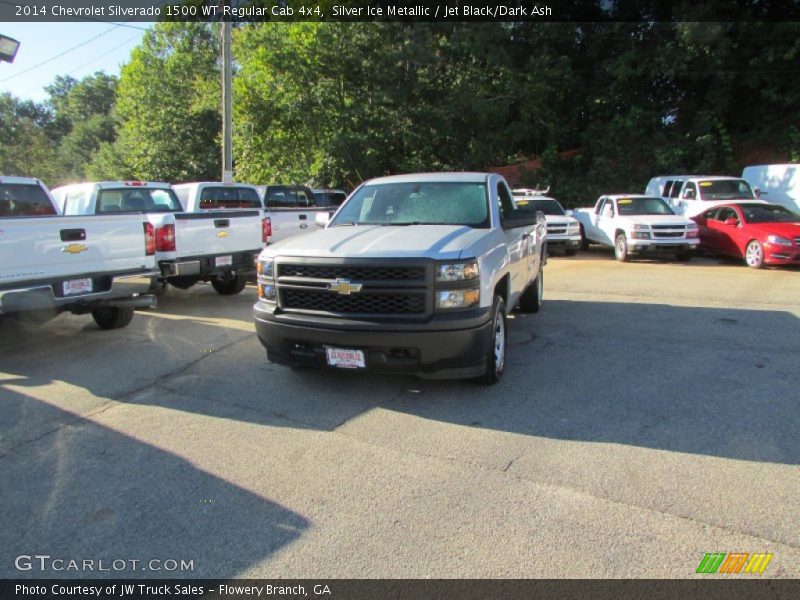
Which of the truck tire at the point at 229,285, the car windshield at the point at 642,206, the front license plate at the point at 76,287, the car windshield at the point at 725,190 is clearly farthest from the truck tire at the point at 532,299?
the car windshield at the point at 725,190

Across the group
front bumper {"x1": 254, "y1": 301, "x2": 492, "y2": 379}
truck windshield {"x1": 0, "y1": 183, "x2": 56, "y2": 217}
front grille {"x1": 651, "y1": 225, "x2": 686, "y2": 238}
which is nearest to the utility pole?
truck windshield {"x1": 0, "y1": 183, "x2": 56, "y2": 217}

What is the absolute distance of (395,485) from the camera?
11.5ft

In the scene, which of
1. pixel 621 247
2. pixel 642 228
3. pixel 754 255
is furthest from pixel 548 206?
pixel 754 255

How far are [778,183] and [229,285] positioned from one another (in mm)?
16235

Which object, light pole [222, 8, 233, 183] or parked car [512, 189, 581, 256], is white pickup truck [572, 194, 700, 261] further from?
light pole [222, 8, 233, 183]

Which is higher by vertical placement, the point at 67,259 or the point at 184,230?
the point at 184,230

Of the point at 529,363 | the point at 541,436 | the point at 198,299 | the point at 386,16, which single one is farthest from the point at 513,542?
the point at 386,16

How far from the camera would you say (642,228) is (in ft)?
46.8

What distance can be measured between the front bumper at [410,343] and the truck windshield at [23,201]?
5.02 m

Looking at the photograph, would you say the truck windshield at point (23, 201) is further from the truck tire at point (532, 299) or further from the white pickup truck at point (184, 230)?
the truck tire at point (532, 299)

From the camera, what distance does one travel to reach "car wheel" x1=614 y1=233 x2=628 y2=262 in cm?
1470

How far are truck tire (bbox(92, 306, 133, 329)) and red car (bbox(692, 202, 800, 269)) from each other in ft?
41.2

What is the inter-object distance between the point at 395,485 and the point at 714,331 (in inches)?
213

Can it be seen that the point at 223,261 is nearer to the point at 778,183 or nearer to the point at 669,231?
the point at 669,231
